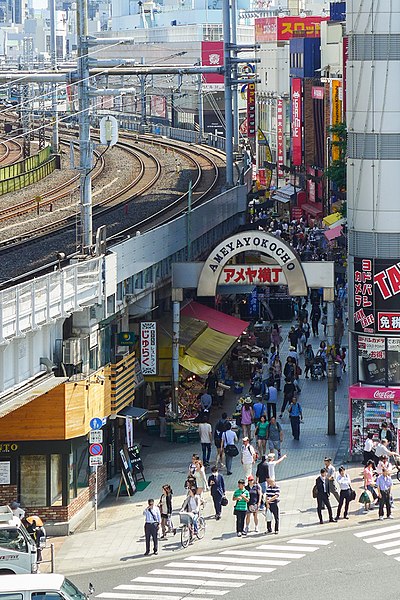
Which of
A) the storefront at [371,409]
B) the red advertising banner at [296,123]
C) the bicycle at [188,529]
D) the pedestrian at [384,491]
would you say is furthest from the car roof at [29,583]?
the red advertising banner at [296,123]

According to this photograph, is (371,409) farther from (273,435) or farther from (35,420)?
(35,420)

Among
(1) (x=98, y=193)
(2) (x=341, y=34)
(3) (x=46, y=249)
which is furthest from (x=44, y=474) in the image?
(2) (x=341, y=34)

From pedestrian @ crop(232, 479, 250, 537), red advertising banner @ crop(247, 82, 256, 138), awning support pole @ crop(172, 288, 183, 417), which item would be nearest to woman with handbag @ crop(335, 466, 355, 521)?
pedestrian @ crop(232, 479, 250, 537)

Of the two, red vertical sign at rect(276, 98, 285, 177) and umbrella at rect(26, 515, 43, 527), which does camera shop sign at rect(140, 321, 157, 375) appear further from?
→ red vertical sign at rect(276, 98, 285, 177)

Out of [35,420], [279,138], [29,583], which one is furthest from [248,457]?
[279,138]

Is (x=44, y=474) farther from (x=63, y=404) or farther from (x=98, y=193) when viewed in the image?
(x=98, y=193)

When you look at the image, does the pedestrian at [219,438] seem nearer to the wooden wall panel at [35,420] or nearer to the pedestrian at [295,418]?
the pedestrian at [295,418]
